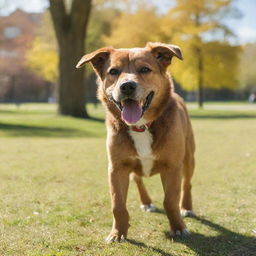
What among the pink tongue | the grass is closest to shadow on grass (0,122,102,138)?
Result: the grass

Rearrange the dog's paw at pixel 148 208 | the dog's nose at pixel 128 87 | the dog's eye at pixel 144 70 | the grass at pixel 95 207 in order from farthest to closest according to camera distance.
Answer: the dog's paw at pixel 148 208, the dog's eye at pixel 144 70, the dog's nose at pixel 128 87, the grass at pixel 95 207

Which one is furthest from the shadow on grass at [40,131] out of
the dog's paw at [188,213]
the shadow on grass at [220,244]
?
the shadow on grass at [220,244]

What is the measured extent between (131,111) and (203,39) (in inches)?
1421

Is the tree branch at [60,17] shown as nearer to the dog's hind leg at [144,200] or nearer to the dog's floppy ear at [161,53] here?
the dog's hind leg at [144,200]

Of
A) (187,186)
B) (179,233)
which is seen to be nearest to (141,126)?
(179,233)

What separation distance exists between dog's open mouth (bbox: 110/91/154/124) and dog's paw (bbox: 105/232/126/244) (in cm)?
120

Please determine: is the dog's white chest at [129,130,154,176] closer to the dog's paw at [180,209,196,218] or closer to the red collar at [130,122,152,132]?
the red collar at [130,122,152,132]

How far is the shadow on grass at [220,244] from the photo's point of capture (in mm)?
4297

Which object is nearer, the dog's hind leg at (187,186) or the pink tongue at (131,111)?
the pink tongue at (131,111)

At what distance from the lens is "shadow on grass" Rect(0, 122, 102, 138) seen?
16.3 meters

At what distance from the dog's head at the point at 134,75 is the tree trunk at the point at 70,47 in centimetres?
1731

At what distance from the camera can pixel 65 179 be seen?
8172 millimetres

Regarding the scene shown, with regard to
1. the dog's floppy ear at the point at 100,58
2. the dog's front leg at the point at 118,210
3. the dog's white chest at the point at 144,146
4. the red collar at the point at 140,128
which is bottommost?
the dog's front leg at the point at 118,210

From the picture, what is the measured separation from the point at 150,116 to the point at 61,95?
18073mm
